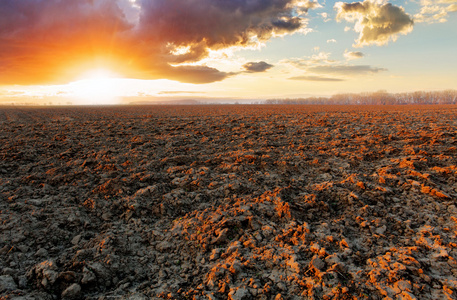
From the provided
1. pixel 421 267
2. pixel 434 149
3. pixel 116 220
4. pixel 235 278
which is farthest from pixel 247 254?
pixel 434 149

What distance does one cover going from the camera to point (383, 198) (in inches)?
233

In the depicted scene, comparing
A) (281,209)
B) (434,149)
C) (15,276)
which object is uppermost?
(434,149)

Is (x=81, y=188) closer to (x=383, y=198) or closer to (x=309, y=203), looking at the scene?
(x=309, y=203)

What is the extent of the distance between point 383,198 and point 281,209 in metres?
2.59

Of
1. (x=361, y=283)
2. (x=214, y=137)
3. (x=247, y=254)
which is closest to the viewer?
(x=361, y=283)

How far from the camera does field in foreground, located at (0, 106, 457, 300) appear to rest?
3.70 m

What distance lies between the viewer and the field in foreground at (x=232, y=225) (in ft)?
12.1

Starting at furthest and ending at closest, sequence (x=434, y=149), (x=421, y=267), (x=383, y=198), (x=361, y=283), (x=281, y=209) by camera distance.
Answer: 1. (x=434, y=149)
2. (x=383, y=198)
3. (x=281, y=209)
4. (x=421, y=267)
5. (x=361, y=283)

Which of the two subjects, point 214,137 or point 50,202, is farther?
point 214,137

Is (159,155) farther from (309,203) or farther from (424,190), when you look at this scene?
(424,190)

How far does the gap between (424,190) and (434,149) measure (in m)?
4.40

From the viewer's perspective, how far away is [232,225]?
507cm

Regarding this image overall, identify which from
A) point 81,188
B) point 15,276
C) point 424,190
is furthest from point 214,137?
point 15,276

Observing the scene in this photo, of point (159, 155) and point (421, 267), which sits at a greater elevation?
point (159, 155)
